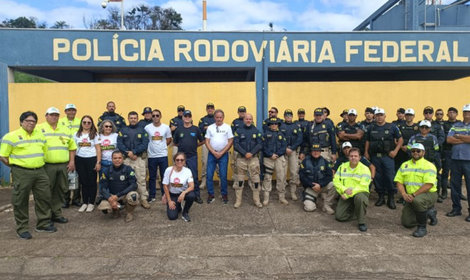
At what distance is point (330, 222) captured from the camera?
539 centimetres

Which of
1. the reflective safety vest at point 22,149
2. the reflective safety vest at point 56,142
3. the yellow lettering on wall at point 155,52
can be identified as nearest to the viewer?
the reflective safety vest at point 22,149

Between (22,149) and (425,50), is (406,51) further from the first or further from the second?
(22,149)

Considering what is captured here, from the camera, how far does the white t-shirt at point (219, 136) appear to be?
6.29 meters

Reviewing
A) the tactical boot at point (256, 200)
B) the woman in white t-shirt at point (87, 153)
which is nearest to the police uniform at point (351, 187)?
the tactical boot at point (256, 200)

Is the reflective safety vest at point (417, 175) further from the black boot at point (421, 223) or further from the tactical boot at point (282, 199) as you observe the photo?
the tactical boot at point (282, 199)

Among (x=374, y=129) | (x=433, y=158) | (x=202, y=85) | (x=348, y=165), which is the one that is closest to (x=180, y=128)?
(x=202, y=85)

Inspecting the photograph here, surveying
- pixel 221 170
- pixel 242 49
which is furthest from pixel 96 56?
pixel 221 170

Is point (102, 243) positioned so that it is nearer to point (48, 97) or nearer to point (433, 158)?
point (48, 97)

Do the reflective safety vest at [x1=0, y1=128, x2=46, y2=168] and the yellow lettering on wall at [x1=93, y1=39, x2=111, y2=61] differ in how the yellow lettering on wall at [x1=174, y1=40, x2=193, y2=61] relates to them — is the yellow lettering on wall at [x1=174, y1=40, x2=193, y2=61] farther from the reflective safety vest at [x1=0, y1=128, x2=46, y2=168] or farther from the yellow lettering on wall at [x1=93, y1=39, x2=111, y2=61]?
the reflective safety vest at [x1=0, y1=128, x2=46, y2=168]

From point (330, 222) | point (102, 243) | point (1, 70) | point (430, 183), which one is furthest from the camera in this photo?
point (1, 70)

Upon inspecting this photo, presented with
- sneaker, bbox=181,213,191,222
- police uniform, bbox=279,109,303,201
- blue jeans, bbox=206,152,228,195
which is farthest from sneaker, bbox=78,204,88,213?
police uniform, bbox=279,109,303,201

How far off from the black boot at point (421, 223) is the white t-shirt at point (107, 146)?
535cm

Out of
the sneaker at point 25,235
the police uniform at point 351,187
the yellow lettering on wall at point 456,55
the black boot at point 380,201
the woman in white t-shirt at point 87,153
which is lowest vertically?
the sneaker at point 25,235

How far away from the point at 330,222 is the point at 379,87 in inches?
186
